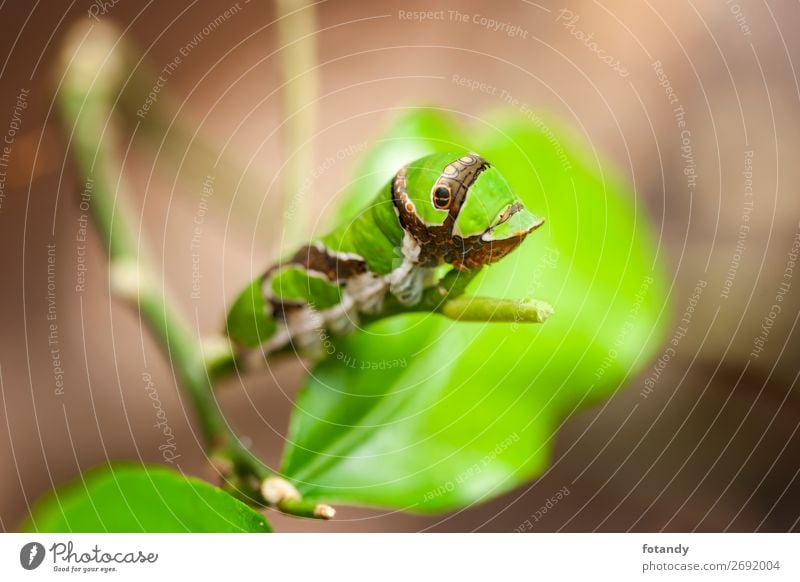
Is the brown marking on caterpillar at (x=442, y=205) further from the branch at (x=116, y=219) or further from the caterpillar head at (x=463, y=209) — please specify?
the branch at (x=116, y=219)
